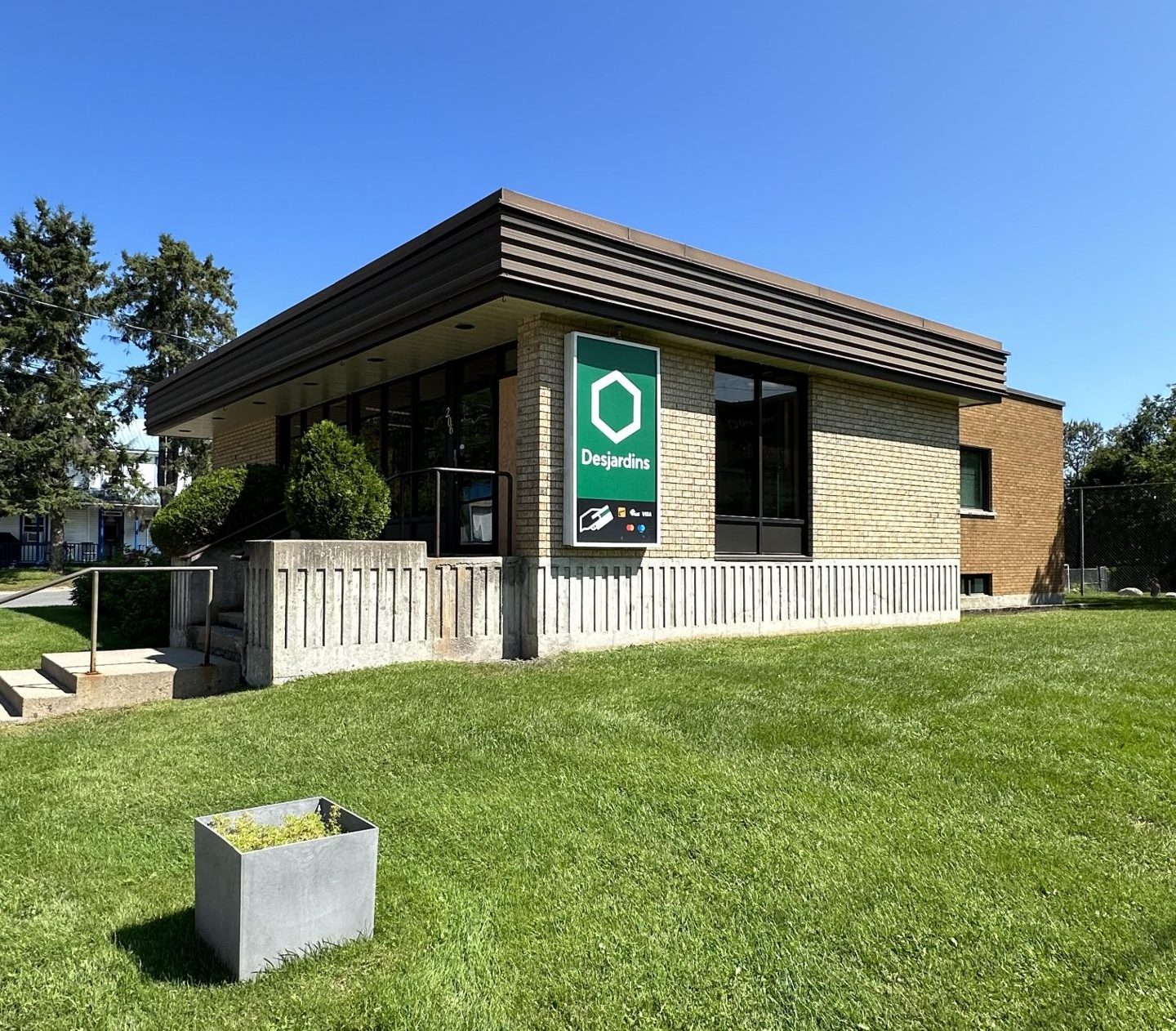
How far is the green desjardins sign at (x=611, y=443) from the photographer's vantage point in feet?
29.0

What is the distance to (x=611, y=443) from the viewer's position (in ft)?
29.9

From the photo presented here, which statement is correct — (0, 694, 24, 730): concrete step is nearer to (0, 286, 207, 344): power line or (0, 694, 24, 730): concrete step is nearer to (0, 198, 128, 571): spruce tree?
(0, 198, 128, 571): spruce tree

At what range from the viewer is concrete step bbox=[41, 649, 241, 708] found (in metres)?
7.22

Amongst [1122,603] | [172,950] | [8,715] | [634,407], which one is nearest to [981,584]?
[1122,603]

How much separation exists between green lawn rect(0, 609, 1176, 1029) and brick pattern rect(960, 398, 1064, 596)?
10.00 meters

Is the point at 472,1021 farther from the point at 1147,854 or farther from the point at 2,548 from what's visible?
the point at 2,548

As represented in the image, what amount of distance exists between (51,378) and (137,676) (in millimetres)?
31952

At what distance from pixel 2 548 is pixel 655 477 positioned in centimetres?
4218

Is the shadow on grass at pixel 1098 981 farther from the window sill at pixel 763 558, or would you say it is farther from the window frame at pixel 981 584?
the window frame at pixel 981 584

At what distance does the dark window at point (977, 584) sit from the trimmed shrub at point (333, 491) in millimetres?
11984

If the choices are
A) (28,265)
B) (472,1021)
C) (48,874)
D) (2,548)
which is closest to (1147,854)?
(472,1021)

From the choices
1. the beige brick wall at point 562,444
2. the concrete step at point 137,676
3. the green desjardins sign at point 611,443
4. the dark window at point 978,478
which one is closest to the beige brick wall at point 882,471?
the beige brick wall at point 562,444

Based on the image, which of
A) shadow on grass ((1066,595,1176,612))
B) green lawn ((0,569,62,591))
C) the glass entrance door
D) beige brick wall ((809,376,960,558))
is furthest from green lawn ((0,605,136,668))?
green lawn ((0,569,62,591))

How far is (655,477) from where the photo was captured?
31.1 ft
